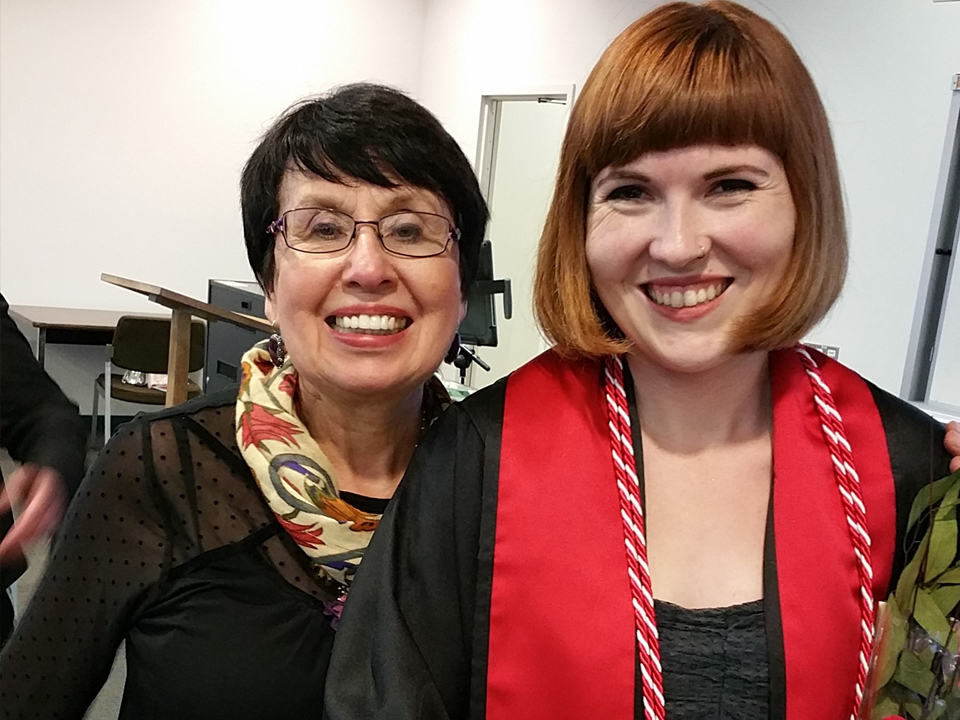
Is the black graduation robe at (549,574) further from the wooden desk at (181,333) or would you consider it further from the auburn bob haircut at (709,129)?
the wooden desk at (181,333)

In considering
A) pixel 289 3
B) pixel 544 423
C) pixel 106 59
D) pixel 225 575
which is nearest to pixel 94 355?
pixel 106 59

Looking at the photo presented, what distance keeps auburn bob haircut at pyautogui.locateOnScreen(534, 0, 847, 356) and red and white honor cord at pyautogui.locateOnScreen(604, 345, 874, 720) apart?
0.30ft

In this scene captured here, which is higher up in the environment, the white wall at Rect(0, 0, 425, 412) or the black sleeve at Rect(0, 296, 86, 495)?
the white wall at Rect(0, 0, 425, 412)

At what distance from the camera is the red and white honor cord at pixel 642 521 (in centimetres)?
88

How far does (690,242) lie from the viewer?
868 mm

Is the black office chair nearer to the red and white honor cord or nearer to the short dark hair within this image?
the short dark hair

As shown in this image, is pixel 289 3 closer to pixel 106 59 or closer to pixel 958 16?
pixel 106 59

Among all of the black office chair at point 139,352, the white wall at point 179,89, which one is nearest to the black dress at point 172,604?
the black office chair at point 139,352

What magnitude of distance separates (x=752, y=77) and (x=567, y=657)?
635 millimetres

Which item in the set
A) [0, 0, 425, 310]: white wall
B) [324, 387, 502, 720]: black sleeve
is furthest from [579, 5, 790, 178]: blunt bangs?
[0, 0, 425, 310]: white wall

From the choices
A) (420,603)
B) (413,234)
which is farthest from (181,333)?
(420,603)

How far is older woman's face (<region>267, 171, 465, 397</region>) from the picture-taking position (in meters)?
1.13

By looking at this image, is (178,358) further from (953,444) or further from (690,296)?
(953,444)

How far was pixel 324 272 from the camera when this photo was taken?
1.13 metres
